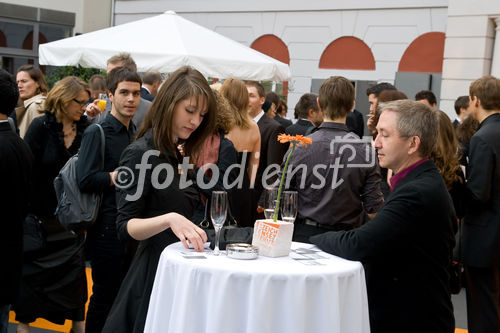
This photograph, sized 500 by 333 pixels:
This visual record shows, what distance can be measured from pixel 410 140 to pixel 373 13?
11.9 m

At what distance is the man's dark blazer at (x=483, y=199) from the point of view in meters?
4.10

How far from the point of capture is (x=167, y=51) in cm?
739

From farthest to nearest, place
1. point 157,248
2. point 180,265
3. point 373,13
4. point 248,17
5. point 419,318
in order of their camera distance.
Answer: point 248,17 → point 373,13 → point 157,248 → point 419,318 → point 180,265

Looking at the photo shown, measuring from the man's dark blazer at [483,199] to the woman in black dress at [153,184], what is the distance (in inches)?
86.8

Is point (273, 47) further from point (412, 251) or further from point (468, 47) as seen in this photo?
point (412, 251)

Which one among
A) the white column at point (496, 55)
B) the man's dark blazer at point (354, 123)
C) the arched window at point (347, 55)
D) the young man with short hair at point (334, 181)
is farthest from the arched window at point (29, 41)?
the young man with short hair at point (334, 181)

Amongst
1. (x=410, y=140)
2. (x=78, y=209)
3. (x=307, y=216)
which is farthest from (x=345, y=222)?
(x=78, y=209)

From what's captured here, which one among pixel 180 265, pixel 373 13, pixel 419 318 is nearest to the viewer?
pixel 180 265

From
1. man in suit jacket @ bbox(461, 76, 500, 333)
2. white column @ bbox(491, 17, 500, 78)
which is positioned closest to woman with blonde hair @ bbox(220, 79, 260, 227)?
man in suit jacket @ bbox(461, 76, 500, 333)

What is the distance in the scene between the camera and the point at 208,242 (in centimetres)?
279

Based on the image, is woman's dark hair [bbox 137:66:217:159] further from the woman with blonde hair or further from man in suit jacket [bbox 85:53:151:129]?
the woman with blonde hair

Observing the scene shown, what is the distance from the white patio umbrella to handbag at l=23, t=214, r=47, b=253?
11.2 feet

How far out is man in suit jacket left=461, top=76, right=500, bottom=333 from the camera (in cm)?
411

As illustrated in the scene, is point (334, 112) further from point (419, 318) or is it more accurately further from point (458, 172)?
point (419, 318)
